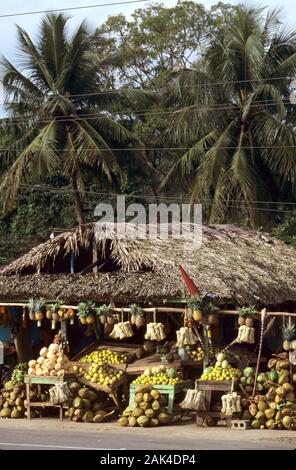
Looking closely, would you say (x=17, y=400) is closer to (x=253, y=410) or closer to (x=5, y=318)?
(x=5, y=318)

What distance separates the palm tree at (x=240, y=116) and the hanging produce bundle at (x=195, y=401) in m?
12.0

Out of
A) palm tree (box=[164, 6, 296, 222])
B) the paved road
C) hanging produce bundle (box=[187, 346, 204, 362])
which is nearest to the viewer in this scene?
the paved road

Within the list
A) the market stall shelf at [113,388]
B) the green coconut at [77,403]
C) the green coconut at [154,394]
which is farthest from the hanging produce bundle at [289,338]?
the green coconut at [77,403]

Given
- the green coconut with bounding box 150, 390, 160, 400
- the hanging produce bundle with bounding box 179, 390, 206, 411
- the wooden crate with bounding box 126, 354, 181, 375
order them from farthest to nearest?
the wooden crate with bounding box 126, 354, 181, 375 → the green coconut with bounding box 150, 390, 160, 400 → the hanging produce bundle with bounding box 179, 390, 206, 411

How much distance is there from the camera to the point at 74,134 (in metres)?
27.0

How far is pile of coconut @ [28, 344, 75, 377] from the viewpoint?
1500cm

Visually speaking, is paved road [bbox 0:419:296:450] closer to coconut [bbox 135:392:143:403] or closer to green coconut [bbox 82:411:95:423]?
green coconut [bbox 82:411:95:423]

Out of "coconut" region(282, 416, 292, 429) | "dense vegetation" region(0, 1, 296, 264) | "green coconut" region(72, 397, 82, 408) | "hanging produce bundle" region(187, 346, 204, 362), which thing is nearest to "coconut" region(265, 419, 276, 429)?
"coconut" region(282, 416, 292, 429)

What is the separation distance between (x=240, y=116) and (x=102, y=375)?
1344 cm

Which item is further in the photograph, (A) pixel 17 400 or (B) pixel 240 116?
(B) pixel 240 116

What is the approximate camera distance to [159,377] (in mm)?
14586

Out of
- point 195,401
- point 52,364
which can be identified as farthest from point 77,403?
point 195,401

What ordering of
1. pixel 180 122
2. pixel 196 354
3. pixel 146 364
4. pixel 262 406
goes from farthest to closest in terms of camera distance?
pixel 180 122
pixel 196 354
pixel 146 364
pixel 262 406

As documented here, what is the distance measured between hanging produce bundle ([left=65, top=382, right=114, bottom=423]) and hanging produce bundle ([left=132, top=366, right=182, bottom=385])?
0.80m
